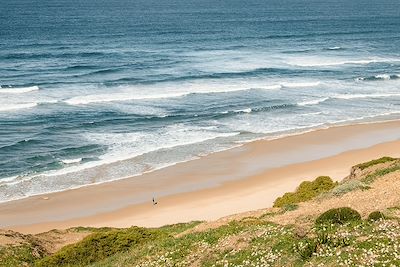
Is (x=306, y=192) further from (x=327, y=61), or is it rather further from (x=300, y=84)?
(x=327, y=61)

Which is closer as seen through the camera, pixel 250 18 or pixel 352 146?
pixel 352 146

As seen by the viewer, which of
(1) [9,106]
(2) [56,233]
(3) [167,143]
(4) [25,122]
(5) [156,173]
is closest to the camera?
(2) [56,233]

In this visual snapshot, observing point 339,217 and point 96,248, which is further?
point 96,248

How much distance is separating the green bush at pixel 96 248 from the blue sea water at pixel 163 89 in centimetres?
1702

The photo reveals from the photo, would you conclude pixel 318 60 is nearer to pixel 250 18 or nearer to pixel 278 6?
pixel 250 18

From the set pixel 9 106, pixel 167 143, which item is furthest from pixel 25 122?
pixel 167 143

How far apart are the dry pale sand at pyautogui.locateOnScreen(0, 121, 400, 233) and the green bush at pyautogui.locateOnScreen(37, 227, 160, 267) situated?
11.0 m

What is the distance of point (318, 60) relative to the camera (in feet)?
296

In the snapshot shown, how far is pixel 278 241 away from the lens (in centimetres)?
1803

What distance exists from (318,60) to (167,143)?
47747 mm

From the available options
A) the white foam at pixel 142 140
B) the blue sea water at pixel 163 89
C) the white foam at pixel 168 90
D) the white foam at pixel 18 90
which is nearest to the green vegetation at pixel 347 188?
the blue sea water at pixel 163 89

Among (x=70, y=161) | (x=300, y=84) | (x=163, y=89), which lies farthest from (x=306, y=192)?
(x=300, y=84)

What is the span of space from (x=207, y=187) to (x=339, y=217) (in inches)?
877

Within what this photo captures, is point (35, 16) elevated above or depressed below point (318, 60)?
above
